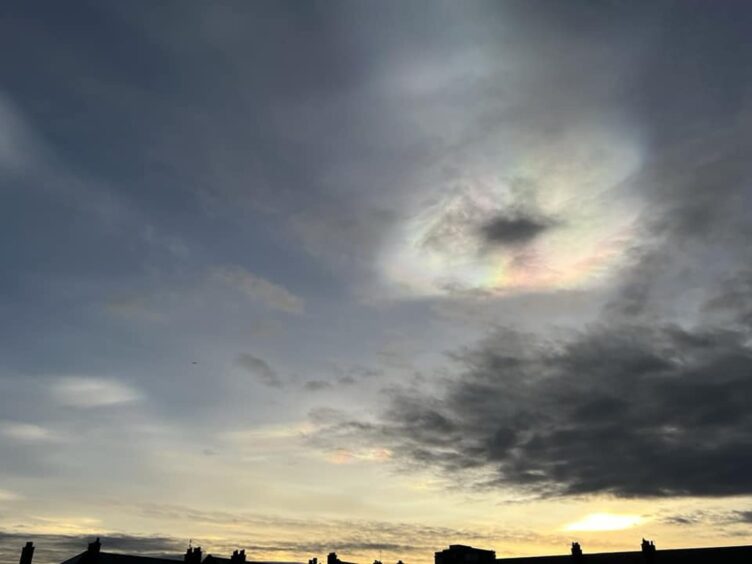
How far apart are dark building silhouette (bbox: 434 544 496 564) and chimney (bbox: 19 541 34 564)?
53346 mm

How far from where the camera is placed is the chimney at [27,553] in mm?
80100

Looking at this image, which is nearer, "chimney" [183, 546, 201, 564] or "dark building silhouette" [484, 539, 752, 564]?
"dark building silhouette" [484, 539, 752, 564]

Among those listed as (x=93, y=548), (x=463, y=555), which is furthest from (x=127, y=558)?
(x=463, y=555)

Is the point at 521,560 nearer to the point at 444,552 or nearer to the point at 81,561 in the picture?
the point at 444,552

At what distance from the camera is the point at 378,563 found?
9644 centimetres

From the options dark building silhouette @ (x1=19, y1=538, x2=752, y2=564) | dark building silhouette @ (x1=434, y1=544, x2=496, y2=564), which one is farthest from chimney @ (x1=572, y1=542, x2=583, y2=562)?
dark building silhouette @ (x1=434, y1=544, x2=496, y2=564)

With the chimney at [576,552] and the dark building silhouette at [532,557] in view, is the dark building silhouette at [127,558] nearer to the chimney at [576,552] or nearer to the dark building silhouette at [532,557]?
the dark building silhouette at [532,557]

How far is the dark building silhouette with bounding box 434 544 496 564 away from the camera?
279 ft

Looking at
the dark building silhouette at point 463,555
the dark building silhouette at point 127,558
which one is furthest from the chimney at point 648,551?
the dark building silhouette at point 127,558

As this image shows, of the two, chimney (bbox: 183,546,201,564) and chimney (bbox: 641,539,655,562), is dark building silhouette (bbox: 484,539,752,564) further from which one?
chimney (bbox: 183,546,201,564)

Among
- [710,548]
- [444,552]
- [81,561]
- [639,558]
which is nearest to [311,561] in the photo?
[444,552]

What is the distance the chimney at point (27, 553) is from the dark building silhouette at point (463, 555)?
53346 millimetres

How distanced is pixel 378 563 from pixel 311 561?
430 inches

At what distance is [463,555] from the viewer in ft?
282
